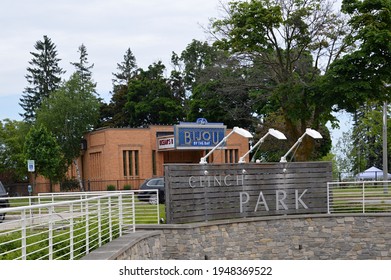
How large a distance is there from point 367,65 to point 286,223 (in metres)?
10.7

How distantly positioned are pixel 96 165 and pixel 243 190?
27.8 meters

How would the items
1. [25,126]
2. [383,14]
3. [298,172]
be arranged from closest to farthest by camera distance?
[298,172] → [383,14] → [25,126]

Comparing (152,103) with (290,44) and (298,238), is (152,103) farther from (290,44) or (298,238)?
(298,238)

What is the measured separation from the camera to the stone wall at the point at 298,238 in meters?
21.9

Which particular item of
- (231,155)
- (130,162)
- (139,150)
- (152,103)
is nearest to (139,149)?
(139,150)

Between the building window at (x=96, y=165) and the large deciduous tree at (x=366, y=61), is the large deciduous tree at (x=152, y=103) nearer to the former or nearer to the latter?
the building window at (x=96, y=165)

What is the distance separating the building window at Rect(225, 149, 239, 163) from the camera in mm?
52281

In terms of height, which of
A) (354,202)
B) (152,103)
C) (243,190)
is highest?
(152,103)

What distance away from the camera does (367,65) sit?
31141 mm

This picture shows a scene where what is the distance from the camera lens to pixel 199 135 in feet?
152

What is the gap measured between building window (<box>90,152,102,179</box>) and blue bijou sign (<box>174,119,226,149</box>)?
6.94 meters
